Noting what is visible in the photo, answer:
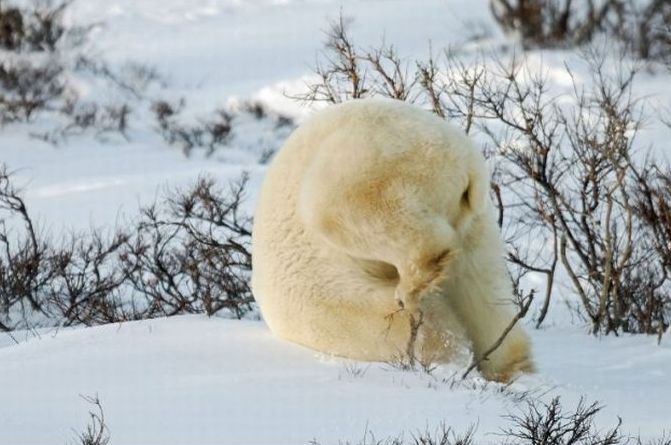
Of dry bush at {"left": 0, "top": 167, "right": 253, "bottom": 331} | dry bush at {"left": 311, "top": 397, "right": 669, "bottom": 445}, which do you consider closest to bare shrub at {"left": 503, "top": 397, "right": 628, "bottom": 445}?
dry bush at {"left": 311, "top": 397, "right": 669, "bottom": 445}

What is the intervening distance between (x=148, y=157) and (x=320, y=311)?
12680 millimetres

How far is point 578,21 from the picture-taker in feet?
→ 72.8

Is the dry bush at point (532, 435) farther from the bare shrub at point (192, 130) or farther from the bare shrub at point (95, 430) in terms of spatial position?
the bare shrub at point (192, 130)

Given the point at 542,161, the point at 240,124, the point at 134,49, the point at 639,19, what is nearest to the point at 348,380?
the point at 542,161

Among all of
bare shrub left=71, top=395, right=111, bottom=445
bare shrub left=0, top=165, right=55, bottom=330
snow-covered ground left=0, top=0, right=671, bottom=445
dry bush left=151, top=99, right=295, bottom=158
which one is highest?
bare shrub left=71, top=395, right=111, bottom=445

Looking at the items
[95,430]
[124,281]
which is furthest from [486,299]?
[124,281]

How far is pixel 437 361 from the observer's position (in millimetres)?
4863

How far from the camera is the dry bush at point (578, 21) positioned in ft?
68.2

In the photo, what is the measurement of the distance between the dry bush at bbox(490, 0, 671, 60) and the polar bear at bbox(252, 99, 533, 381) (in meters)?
15.8

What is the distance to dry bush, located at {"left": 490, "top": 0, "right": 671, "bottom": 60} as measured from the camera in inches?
819

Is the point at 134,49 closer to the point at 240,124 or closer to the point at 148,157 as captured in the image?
the point at 240,124

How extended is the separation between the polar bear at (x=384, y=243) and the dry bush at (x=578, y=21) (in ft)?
51.9

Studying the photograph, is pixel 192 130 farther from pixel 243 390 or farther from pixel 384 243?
pixel 243 390

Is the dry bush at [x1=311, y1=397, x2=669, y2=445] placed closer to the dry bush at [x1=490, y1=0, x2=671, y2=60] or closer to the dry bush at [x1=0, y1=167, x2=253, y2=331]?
the dry bush at [x1=0, y1=167, x2=253, y2=331]
